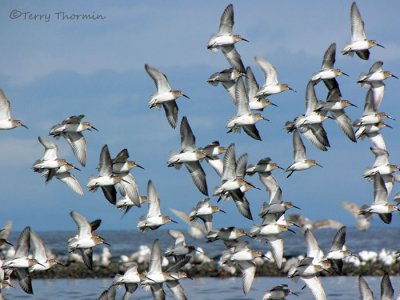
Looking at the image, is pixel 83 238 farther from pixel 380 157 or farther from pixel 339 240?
pixel 380 157

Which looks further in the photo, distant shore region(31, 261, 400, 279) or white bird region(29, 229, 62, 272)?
distant shore region(31, 261, 400, 279)

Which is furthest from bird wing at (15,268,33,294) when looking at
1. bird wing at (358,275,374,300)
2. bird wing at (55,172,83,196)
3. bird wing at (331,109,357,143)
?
bird wing at (331,109,357,143)

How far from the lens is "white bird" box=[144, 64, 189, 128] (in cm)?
2517

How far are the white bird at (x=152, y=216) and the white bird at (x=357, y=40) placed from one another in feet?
19.3

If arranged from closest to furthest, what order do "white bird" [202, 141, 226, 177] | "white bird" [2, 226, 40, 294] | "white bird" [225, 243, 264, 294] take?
"white bird" [2, 226, 40, 294]
"white bird" [225, 243, 264, 294]
"white bird" [202, 141, 226, 177]

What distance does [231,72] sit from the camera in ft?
85.4

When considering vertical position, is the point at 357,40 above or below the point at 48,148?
above

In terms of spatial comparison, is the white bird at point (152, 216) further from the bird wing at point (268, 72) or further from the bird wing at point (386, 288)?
the bird wing at point (386, 288)

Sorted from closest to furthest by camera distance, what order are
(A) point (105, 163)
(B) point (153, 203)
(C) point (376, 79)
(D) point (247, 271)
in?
(A) point (105, 163)
(B) point (153, 203)
(D) point (247, 271)
(C) point (376, 79)

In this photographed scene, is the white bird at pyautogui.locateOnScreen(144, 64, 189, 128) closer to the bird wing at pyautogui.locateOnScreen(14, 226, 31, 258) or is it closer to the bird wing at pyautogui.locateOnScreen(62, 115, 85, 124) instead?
the bird wing at pyautogui.locateOnScreen(62, 115, 85, 124)

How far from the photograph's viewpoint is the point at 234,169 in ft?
81.9

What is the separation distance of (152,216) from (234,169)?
2.38 m

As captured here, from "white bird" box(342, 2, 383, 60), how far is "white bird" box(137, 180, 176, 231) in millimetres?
5886

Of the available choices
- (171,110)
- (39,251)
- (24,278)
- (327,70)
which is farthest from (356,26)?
(24,278)
